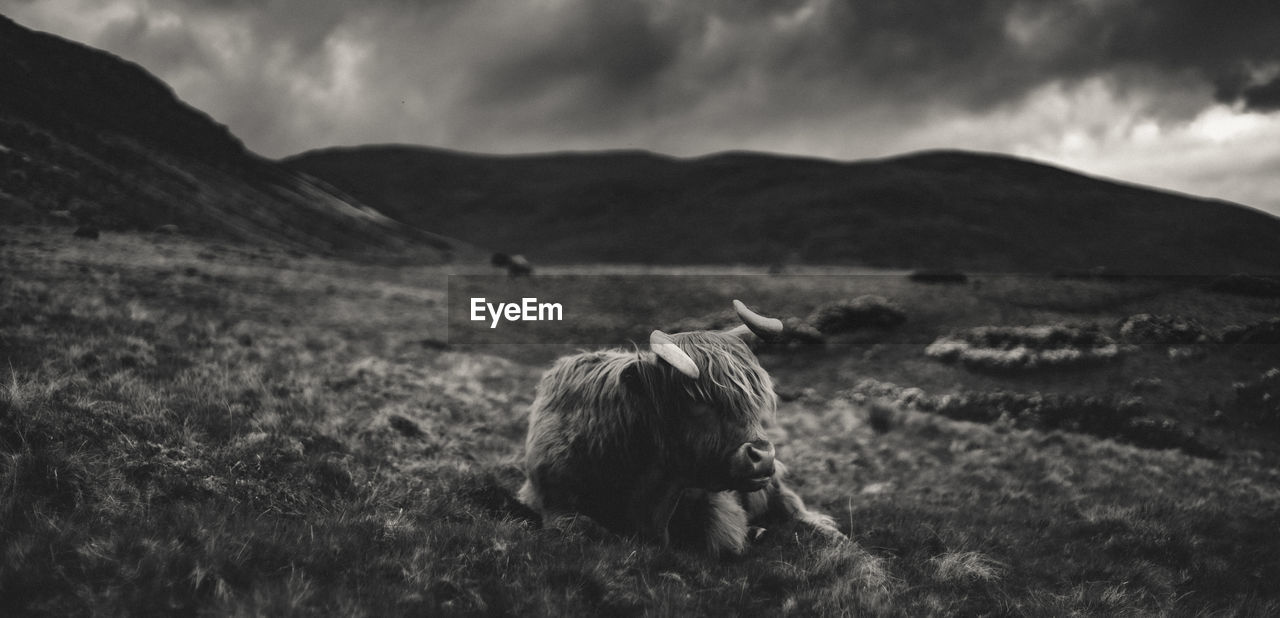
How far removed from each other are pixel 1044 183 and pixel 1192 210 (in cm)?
2095

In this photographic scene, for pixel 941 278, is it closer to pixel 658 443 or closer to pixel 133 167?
pixel 658 443

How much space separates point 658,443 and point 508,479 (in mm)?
2724

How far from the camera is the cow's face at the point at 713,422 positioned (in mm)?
4855

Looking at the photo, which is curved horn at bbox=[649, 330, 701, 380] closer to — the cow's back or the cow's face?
the cow's face

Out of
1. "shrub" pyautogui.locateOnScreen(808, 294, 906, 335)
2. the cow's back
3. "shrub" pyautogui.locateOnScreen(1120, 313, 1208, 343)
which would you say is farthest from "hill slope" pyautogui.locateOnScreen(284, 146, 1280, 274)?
the cow's back

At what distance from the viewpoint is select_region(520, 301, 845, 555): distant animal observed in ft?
16.1

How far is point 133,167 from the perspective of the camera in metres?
39.8

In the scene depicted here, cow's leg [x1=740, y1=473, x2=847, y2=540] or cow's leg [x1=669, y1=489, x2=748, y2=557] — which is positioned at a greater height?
cow's leg [x1=669, y1=489, x2=748, y2=557]

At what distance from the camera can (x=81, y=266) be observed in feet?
51.5

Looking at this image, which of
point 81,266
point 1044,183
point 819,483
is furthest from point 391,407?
point 1044,183

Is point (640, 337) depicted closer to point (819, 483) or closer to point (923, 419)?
point (923, 419)

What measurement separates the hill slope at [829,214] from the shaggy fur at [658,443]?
2752 inches

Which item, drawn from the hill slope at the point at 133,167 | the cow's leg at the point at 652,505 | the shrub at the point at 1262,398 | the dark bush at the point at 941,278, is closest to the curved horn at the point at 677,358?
the cow's leg at the point at 652,505

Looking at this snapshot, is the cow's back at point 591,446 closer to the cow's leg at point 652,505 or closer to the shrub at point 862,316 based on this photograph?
the cow's leg at point 652,505
